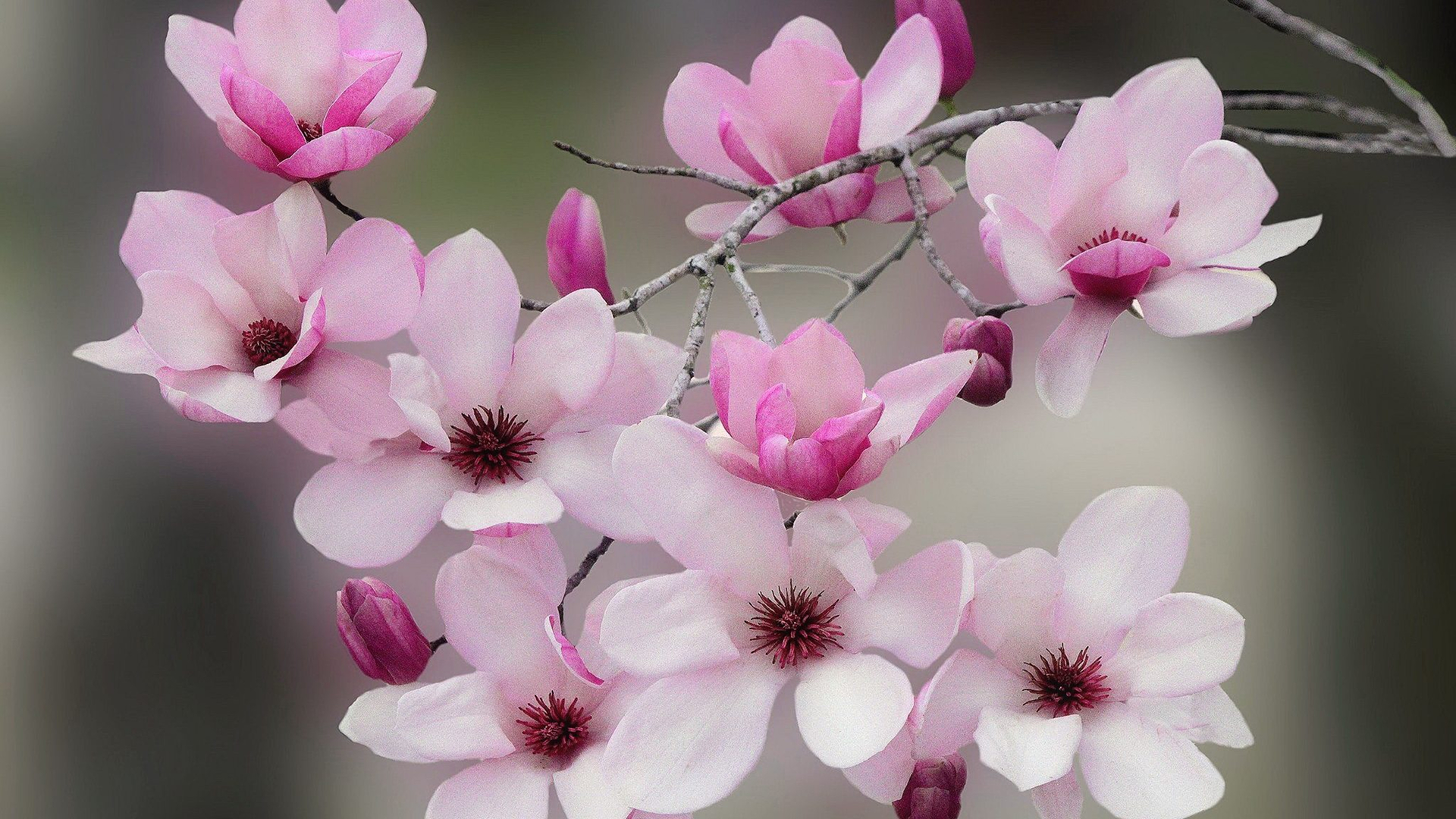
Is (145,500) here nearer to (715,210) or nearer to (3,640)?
(3,640)

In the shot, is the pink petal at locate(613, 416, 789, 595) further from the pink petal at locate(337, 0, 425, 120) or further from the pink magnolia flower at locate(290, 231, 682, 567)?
the pink petal at locate(337, 0, 425, 120)

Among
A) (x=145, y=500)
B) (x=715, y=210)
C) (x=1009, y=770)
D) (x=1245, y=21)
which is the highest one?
(x=1245, y=21)

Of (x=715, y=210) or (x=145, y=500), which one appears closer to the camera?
(x=715, y=210)

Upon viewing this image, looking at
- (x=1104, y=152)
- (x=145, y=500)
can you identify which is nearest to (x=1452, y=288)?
(x=1104, y=152)

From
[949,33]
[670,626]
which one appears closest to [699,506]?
[670,626]

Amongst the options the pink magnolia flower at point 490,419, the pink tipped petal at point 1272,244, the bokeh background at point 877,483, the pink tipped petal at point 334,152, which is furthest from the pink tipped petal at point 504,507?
the bokeh background at point 877,483

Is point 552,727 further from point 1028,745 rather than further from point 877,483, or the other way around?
point 877,483
